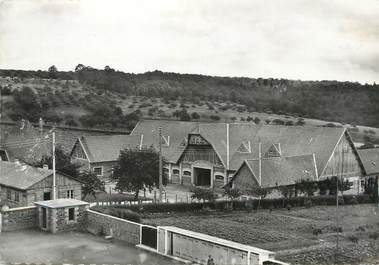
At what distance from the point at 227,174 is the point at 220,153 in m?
2.41

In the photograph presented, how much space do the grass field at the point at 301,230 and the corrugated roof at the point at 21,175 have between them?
29.3 ft

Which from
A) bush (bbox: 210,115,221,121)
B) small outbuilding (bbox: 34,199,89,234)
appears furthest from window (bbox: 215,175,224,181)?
bush (bbox: 210,115,221,121)

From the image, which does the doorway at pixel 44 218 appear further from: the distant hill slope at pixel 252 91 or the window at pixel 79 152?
the distant hill slope at pixel 252 91

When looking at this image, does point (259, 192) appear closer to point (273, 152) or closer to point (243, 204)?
point (243, 204)

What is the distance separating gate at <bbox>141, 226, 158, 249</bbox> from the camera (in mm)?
25516

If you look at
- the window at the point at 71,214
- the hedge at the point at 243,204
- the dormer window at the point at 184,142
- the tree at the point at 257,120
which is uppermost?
the tree at the point at 257,120

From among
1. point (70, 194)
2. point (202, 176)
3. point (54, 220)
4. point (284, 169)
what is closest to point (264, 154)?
point (284, 169)

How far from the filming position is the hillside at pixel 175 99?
9512cm

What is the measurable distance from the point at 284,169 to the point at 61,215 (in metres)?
23.3

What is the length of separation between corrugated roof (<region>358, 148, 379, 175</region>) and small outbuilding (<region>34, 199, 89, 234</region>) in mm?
34219

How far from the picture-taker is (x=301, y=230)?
32.4 metres

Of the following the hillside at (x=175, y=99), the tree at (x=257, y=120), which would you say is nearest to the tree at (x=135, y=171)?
the hillside at (x=175, y=99)

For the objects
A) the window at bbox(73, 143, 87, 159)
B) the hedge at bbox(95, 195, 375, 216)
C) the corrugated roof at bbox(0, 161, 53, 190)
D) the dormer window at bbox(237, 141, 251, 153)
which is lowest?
the hedge at bbox(95, 195, 375, 216)

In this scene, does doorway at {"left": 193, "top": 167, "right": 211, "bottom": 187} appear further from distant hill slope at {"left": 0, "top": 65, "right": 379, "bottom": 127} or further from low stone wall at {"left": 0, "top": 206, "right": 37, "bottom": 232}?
distant hill slope at {"left": 0, "top": 65, "right": 379, "bottom": 127}
